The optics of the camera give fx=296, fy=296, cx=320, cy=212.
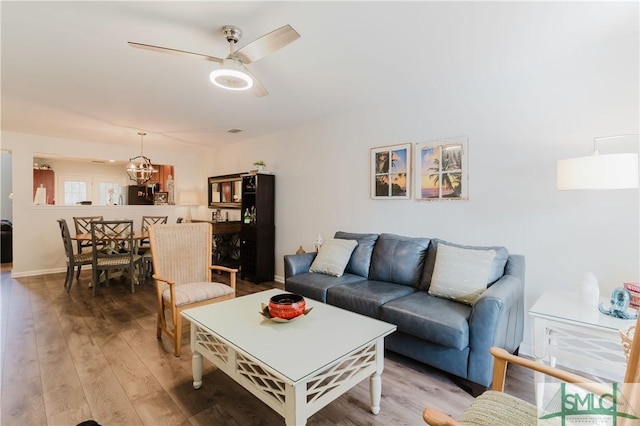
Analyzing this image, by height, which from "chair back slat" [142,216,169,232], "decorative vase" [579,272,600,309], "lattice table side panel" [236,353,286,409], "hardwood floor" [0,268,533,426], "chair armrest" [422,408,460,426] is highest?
"chair back slat" [142,216,169,232]

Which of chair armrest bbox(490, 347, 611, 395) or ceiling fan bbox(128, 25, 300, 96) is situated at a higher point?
ceiling fan bbox(128, 25, 300, 96)

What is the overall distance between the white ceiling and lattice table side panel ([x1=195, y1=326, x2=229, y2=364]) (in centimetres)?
209

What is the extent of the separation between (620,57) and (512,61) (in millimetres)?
684

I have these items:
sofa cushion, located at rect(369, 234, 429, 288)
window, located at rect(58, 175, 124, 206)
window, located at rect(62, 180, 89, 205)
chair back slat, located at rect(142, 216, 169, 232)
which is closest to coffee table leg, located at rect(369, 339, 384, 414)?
Answer: sofa cushion, located at rect(369, 234, 429, 288)

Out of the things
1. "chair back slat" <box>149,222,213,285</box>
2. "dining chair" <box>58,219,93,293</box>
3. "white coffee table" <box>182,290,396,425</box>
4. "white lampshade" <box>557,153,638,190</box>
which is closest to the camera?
"white coffee table" <box>182,290,396,425</box>

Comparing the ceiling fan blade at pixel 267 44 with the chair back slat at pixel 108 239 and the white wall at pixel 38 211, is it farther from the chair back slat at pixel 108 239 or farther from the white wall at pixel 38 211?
the white wall at pixel 38 211

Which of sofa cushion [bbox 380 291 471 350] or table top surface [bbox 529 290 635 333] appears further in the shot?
sofa cushion [bbox 380 291 471 350]

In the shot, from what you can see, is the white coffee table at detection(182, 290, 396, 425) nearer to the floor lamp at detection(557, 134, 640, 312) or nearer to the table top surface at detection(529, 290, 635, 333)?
the table top surface at detection(529, 290, 635, 333)

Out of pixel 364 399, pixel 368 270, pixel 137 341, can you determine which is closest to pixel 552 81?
pixel 368 270

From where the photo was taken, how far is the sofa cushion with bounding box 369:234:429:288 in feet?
9.52

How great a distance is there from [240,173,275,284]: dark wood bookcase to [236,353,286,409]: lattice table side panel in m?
3.06

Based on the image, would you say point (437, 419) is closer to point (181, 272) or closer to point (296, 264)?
point (296, 264)

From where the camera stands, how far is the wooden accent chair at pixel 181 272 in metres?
2.51

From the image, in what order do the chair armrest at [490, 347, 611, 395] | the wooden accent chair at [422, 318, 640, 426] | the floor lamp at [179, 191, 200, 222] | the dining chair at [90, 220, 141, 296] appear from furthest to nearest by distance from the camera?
A: the floor lamp at [179, 191, 200, 222] → the dining chair at [90, 220, 141, 296] → the chair armrest at [490, 347, 611, 395] → the wooden accent chair at [422, 318, 640, 426]
